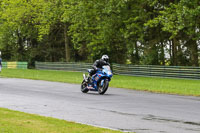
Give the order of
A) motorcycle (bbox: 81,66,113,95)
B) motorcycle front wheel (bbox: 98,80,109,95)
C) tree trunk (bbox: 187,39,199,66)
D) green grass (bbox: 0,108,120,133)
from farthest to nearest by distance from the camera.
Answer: tree trunk (bbox: 187,39,199,66)
motorcycle front wheel (bbox: 98,80,109,95)
motorcycle (bbox: 81,66,113,95)
green grass (bbox: 0,108,120,133)

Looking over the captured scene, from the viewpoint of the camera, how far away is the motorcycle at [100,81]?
704 inches

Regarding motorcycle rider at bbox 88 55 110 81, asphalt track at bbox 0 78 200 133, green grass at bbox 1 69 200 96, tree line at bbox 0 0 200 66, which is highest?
tree line at bbox 0 0 200 66

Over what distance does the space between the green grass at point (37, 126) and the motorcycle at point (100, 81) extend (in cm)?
777

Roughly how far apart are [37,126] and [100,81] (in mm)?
9568

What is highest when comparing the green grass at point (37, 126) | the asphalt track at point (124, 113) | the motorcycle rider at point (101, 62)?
the motorcycle rider at point (101, 62)

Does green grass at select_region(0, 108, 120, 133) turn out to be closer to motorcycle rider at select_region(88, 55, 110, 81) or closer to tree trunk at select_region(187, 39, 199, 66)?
motorcycle rider at select_region(88, 55, 110, 81)

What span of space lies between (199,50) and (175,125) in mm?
28831

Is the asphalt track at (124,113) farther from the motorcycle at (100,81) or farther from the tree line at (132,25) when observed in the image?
the tree line at (132,25)

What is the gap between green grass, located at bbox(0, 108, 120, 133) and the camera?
829 centimetres

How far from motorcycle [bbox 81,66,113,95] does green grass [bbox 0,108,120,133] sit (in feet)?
25.5

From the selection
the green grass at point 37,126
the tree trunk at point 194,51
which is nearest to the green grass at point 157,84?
the tree trunk at point 194,51

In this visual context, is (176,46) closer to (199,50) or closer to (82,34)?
(199,50)

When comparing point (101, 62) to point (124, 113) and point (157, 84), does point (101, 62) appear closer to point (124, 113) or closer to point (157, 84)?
point (124, 113)

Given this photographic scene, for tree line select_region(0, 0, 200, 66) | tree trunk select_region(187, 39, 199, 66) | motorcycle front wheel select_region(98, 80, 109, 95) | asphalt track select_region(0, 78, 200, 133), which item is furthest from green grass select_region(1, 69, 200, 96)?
asphalt track select_region(0, 78, 200, 133)
